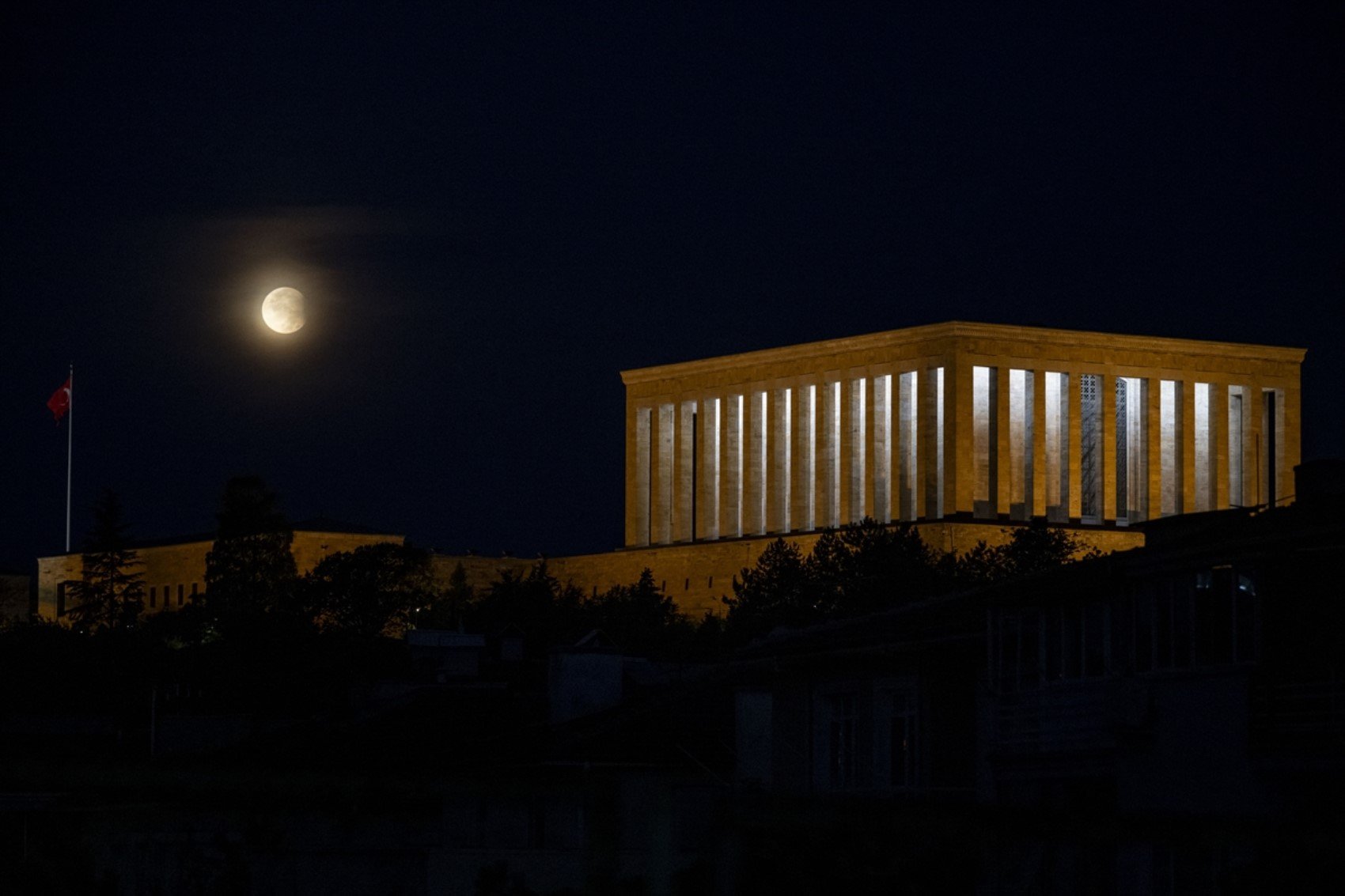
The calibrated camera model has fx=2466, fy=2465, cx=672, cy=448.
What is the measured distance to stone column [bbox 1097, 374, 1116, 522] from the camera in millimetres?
115562

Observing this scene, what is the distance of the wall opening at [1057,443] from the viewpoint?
11444 centimetres

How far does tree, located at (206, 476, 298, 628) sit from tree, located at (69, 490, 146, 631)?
12008 millimetres

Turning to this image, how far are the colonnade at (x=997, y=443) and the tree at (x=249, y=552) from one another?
2279cm

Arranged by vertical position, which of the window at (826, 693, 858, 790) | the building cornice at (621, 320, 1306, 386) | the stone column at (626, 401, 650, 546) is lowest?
the window at (826, 693, 858, 790)

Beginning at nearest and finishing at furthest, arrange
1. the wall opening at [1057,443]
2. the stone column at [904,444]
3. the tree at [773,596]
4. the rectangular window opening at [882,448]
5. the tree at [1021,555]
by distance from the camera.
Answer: the tree at [773,596]
the tree at [1021,555]
the wall opening at [1057,443]
the stone column at [904,444]
the rectangular window opening at [882,448]

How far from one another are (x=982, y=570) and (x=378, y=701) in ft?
155

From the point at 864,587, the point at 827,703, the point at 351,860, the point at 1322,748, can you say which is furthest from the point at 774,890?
the point at 864,587

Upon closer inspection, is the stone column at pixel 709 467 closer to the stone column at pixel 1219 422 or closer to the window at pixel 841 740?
the stone column at pixel 1219 422

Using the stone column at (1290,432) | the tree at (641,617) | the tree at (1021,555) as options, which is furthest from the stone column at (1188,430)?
the tree at (641,617)

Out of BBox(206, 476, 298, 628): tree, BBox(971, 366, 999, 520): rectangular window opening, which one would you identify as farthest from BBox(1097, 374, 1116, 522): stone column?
BBox(206, 476, 298, 628): tree

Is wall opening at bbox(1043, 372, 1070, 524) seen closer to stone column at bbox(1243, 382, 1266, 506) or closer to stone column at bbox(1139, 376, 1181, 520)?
stone column at bbox(1139, 376, 1181, 520)

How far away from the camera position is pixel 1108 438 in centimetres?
11694

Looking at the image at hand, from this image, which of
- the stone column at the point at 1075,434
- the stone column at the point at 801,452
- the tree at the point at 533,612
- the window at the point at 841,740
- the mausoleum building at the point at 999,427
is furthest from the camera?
the stone column at the point at 801,452

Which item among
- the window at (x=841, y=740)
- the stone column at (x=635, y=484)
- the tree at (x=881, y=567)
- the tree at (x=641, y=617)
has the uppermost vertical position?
the stone column at (x=635, y=484)
